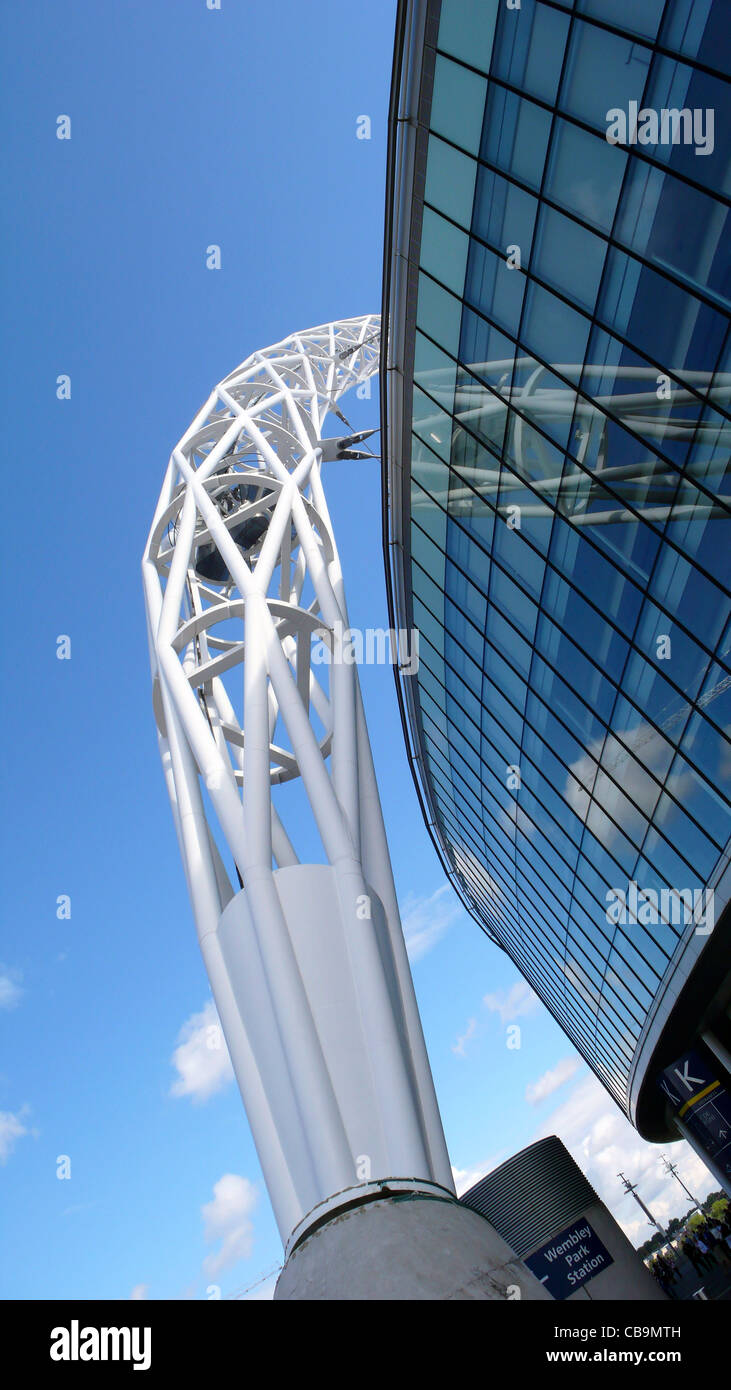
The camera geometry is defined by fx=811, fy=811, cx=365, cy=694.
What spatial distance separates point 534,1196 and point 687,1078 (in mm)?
4934

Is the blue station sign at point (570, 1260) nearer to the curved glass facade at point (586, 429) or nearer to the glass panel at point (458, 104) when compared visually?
the curved glass facade at point (586, 429)

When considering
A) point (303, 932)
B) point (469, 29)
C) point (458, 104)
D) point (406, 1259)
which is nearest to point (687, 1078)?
point (303, 932)

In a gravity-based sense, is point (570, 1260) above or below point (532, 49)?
below

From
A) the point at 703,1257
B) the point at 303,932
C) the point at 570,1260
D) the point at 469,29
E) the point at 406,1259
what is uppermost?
the point at 469,29

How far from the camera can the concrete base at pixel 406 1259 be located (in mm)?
5824

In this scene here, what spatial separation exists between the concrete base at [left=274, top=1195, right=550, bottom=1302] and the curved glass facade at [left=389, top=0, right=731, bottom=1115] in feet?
30.6

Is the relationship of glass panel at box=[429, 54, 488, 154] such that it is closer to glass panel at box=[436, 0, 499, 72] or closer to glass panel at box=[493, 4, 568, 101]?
glass panel at box=[436, 0, 499, 72]

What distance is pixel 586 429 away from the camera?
13016 mm

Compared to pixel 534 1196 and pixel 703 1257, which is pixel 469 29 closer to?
pixel 534 1196

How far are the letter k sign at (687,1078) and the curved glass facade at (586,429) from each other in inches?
47.2

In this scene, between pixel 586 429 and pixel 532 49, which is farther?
pixel 586 429
